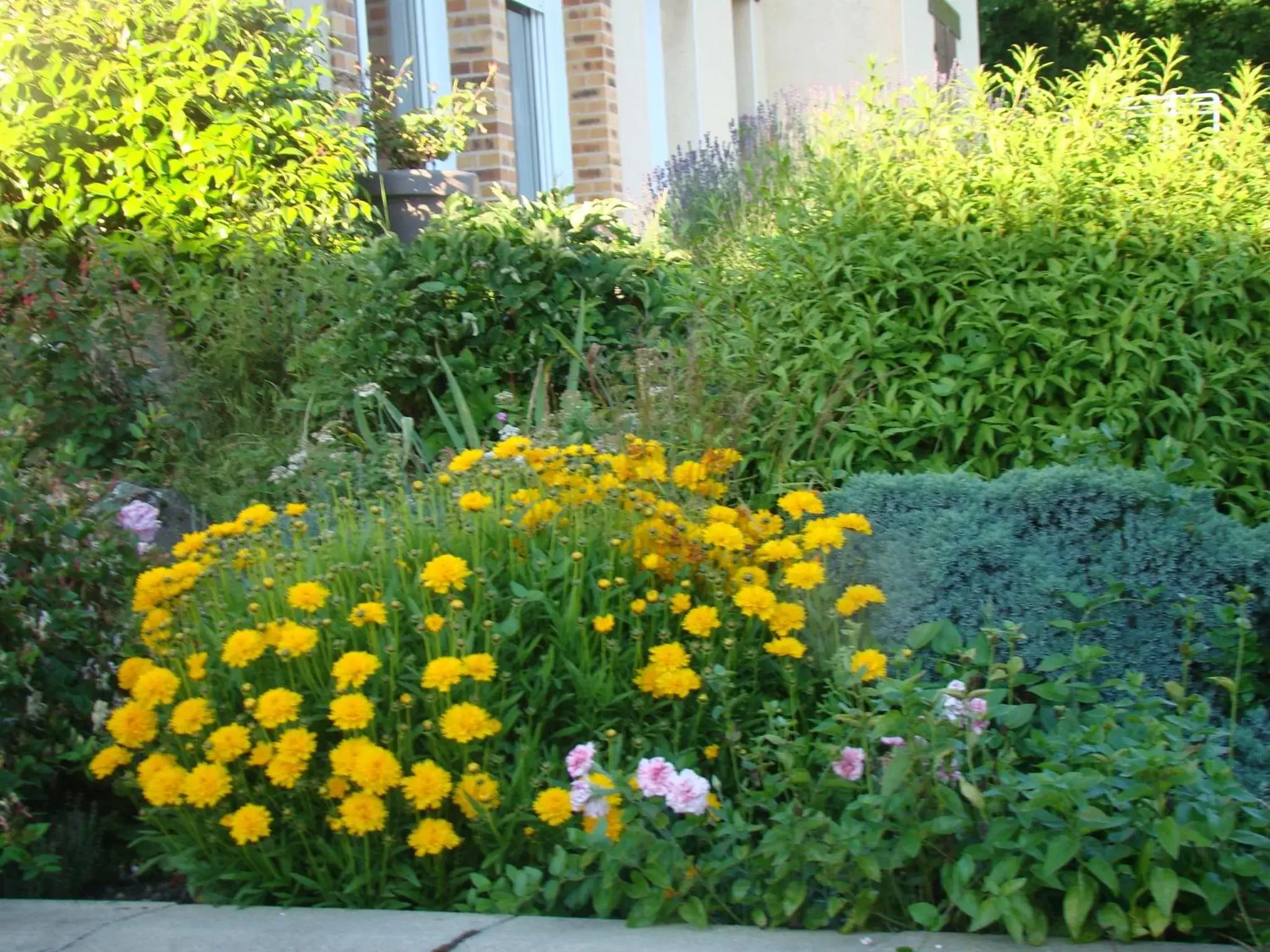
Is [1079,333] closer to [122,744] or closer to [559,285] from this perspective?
[559,285]

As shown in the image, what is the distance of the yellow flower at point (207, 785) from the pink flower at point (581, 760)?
1.96 ft

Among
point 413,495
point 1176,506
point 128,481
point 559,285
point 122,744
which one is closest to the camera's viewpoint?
point 122,744

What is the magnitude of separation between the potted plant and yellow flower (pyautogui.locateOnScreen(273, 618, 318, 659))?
4.15 m

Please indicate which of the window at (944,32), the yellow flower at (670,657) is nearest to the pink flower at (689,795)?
the yellow flower at (670,657)

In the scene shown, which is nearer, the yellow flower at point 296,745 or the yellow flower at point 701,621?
the yellow flower at point 296,745

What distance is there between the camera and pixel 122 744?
2.62 meters

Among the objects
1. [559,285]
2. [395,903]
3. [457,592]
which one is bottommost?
[395,903]

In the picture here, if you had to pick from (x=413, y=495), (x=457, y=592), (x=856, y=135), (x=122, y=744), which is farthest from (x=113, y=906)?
(x=856, y=135)

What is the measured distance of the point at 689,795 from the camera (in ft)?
7.61

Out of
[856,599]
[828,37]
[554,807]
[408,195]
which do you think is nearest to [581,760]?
[554,807]

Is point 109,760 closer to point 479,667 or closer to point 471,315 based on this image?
point 479,667

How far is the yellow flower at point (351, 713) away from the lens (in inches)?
93.4

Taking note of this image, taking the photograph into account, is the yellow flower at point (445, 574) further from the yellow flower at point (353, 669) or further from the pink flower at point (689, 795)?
the pink flower at point (689, 795)

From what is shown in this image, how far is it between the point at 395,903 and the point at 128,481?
2.36m
